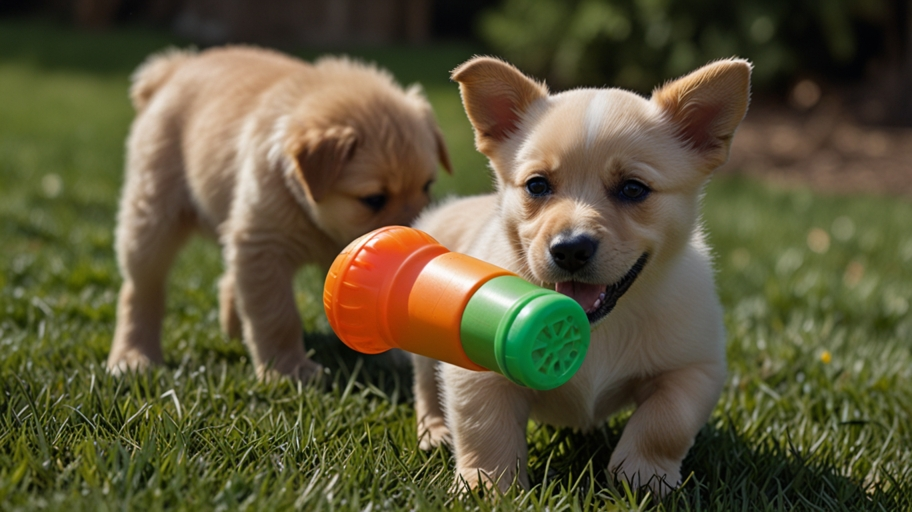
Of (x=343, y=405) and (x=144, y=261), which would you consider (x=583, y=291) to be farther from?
(x=144, y=261)

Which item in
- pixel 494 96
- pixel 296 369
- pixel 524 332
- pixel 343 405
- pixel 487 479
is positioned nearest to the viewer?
pixel 524 332

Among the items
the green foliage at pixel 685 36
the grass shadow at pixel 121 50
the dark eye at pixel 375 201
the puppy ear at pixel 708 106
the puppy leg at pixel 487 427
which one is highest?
the puppy ear at pixel 708 106

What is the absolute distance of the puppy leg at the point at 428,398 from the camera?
288cm

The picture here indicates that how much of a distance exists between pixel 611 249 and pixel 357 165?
4.95 feet

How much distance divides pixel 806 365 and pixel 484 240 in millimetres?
1634

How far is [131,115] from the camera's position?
35.3ft

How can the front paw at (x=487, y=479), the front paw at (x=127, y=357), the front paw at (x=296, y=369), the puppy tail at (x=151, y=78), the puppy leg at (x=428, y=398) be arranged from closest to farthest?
the front paw at (x=487, y=479) < the puppy leg at (x=428, y=398) < the front paw at (x=296, y=369) < the front paw at (x=127, y=357) < the puppy tail at (x=151, y=78)

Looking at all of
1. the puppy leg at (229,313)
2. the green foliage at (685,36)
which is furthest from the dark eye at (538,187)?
the green foliage at (685,36)

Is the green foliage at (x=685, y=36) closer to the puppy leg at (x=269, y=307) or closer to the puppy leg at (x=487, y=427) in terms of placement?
the puppy leg at (x=269, y=307)

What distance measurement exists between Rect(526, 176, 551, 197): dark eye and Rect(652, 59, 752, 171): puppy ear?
0.44 meters

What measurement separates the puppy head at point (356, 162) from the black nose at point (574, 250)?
1357mm

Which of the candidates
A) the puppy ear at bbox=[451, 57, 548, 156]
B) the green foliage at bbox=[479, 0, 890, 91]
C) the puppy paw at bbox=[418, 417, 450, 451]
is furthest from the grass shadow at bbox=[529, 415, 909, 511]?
the green foliage at bbox=[479, 0, 890, 91]

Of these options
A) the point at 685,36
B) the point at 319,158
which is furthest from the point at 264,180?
the point at 685,36

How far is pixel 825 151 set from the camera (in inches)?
405
